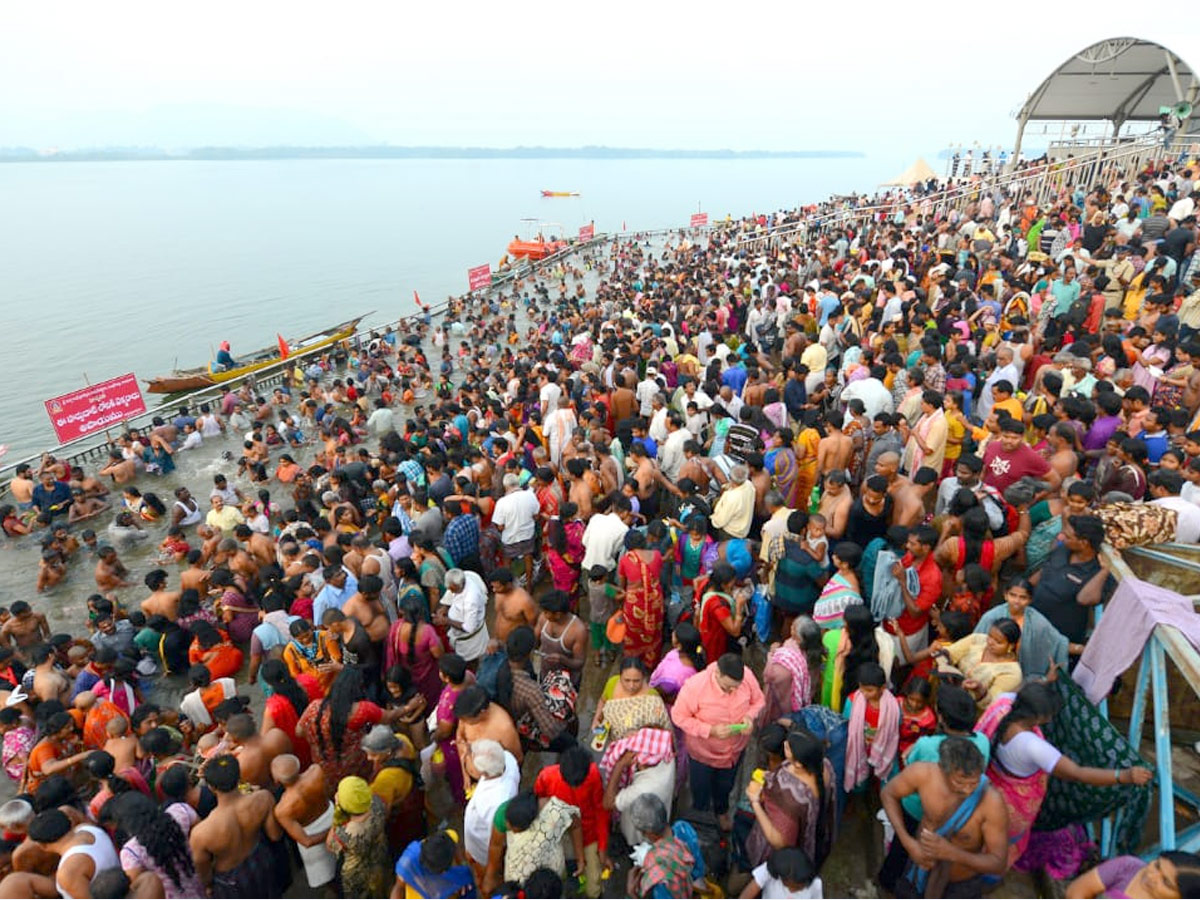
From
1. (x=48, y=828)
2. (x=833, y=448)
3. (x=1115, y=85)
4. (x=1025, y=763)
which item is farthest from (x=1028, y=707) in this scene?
(x=1115, y=85)

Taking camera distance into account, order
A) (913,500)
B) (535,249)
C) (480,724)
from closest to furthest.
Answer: (480,724)
(913,500)
(535,249)

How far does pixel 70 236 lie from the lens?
253ft

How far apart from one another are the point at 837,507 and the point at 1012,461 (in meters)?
1.41

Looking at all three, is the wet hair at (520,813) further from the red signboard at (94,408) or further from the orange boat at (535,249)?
the orange boat at (535,249)

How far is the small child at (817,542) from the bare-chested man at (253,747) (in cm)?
381

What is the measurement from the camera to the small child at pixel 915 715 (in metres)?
3.63

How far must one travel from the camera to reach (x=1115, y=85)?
21.2m

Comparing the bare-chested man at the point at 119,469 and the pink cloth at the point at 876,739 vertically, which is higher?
the pink cloth at the point at 876,739

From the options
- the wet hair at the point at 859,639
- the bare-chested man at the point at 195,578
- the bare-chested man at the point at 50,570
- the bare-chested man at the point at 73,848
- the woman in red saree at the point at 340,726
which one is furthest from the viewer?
the bare-chested man at the point at 50,570

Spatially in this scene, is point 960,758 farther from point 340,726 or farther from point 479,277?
point 479,277

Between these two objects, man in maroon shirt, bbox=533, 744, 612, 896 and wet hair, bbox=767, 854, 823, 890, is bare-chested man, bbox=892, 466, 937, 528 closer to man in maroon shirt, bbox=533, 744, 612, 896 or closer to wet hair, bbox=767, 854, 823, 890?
wet hair, bbox=767, 854, 823, 890

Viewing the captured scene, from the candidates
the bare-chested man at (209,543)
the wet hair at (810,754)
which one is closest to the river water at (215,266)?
the bare-chested man at (209,543)

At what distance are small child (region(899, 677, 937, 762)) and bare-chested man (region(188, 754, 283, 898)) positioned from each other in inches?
148

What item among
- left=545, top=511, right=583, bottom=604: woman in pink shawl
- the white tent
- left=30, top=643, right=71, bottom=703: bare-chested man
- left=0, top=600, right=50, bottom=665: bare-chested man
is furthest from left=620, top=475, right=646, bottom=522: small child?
the white tent
